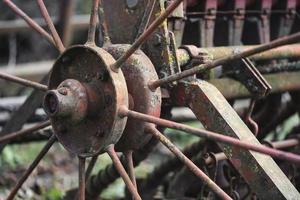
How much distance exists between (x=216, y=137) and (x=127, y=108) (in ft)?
1.33

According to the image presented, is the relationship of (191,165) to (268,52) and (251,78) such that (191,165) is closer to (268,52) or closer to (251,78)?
(251,78)

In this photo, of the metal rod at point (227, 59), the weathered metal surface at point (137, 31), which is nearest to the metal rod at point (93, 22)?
the weathered metal surface at point (137, 31)

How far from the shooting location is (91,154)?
8.15 feet

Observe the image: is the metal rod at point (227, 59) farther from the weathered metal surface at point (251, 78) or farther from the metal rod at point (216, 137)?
the weathered metal surface at point (251, 78)

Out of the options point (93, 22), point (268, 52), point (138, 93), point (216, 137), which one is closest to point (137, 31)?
point (93, 22)

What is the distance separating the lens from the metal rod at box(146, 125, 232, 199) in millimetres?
2316

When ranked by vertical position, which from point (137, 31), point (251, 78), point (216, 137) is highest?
point (137, 31)

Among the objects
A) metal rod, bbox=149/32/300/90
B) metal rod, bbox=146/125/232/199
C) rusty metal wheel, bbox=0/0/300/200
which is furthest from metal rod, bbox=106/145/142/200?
metal rod, bbox=149/32/300/90

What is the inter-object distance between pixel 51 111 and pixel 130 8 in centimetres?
53

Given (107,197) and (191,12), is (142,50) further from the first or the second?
(107,197)

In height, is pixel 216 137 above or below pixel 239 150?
above

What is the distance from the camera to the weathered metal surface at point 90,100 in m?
2.38

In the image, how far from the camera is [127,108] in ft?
7.84

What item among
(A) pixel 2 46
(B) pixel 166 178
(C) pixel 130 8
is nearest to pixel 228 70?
(C) pixel 130 8
